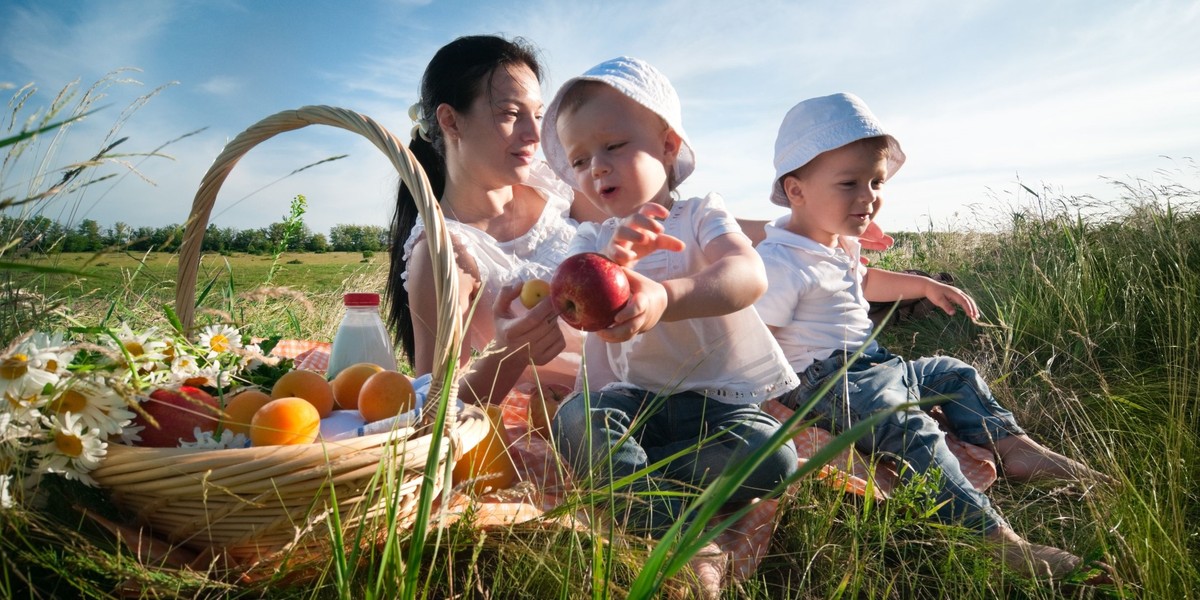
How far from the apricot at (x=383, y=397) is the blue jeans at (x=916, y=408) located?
1.22 meters

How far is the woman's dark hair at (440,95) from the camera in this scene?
2.96 metres

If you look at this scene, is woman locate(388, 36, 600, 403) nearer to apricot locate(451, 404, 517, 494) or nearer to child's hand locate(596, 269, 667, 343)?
apricot locate(451, 404, 517, 494)

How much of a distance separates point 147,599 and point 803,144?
237cm

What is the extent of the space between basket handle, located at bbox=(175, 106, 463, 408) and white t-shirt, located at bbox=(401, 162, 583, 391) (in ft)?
3.12

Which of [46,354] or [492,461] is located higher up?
[46,354]

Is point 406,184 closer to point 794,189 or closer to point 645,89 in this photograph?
point 645,89

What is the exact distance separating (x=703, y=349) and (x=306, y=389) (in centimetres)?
103

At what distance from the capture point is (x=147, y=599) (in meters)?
1.21

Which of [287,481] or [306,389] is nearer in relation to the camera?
[287,481]

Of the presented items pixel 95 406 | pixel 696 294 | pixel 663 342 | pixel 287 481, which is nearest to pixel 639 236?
pixel 696 294

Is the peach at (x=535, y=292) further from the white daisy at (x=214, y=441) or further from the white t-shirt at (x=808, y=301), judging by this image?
the white t-shirt at (x=808, y=301)

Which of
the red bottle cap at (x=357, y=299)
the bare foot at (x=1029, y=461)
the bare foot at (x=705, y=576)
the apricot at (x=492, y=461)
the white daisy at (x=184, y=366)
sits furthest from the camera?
the bare foot at (x=1029, y=461)

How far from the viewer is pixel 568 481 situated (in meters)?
1.93

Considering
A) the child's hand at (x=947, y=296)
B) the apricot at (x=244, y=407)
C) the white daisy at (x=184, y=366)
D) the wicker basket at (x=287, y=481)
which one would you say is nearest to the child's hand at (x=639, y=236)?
the wicker basket at (x=287, y=481)
